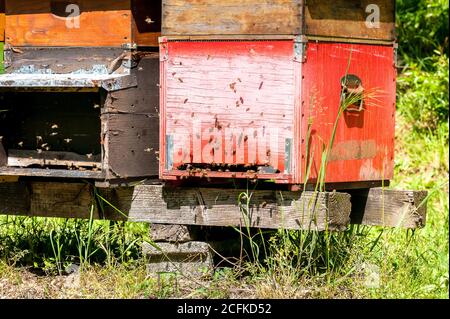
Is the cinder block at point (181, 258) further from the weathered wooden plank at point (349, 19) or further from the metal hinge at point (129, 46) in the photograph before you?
the weathered wooden plank at point (349, 19)

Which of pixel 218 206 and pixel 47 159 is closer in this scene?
pixel 218 206

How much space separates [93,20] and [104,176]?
3.17 ft

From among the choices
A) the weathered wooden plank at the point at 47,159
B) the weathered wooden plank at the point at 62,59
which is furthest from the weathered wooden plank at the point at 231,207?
the weathered wooden plank at the point at 62,59

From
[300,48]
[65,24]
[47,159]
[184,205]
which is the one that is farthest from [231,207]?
[65,24]

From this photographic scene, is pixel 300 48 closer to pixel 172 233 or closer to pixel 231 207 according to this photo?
pixel 231 207

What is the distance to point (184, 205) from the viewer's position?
17.8 feet

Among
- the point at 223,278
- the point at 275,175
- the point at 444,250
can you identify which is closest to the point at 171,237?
the point at 223,278

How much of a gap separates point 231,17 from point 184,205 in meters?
1.13

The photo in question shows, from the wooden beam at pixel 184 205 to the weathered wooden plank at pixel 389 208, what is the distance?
55 centimetres

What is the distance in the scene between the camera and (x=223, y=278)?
17.4 feet

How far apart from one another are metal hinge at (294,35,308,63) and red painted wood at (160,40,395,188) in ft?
0.09

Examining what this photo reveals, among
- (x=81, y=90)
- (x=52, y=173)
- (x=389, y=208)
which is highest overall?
(x=81, y=90)

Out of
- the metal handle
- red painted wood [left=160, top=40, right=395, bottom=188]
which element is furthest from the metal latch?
the metal handle

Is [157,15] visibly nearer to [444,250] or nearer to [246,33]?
[246,33]
